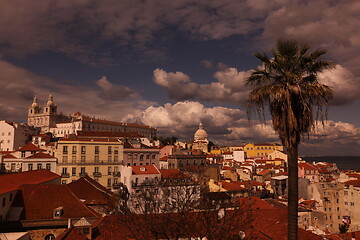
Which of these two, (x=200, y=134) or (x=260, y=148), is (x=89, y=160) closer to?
(x=200, y=134)

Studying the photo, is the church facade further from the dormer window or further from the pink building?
the dormer window

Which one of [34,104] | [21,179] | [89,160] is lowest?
[21,179]

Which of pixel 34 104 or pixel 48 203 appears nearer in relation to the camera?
pixel 48 203

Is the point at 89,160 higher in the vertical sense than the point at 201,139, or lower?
lower

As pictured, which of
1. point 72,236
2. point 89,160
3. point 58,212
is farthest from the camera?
point 89,160

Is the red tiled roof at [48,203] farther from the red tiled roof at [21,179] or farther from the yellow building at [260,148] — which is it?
the yellow building at [260,148]

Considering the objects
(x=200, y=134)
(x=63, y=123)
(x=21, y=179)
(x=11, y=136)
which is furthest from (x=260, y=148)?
(x=21, y=179)

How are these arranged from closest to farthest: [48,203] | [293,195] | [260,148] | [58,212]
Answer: [293,195] < [58,212] < [48,203] < [260,148]

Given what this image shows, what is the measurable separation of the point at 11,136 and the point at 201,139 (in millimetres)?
95331

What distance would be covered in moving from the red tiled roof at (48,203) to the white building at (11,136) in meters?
102

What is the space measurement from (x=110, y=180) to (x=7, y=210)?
104 ft

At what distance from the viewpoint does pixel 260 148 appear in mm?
187125

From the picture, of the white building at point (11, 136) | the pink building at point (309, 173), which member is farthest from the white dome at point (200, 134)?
the white building at point (11, 136)

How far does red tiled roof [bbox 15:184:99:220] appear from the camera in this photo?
24.0 m
